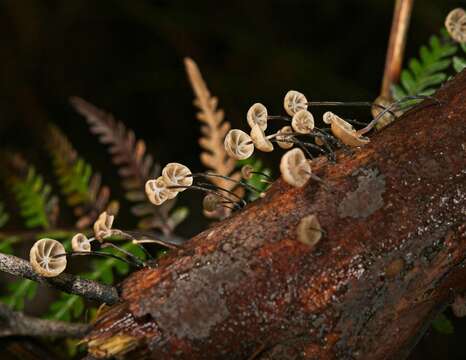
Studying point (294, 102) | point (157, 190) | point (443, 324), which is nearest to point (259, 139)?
point (294, 102)

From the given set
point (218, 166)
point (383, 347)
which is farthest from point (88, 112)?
point (383, 347)

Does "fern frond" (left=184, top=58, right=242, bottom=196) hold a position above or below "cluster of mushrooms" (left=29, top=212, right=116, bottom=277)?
above

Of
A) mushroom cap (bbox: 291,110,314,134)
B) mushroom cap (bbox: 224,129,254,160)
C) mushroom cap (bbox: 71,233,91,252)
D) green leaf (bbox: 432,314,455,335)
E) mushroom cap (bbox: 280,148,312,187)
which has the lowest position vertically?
green leaf (bbox: 432,314,455,335)

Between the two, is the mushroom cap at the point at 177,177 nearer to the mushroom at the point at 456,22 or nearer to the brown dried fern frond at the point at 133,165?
the mushroom at the point at 456,22

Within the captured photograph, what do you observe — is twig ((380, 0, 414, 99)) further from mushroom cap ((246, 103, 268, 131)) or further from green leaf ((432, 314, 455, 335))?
mushroom cap ((246, 103, 268, 131))

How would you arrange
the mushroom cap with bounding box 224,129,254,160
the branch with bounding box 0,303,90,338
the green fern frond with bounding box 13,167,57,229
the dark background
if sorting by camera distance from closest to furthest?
1. the mushroom cap with bounding box 224,129,254,160
2. the branch with bounding box 0,303,90,338
3. the green fern frond with bounding box 13,167,57,229
4. the dark background

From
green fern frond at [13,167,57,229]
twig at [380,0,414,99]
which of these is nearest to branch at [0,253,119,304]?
green fern frond at [13,167,57,229]
